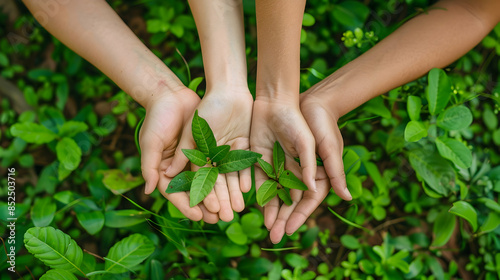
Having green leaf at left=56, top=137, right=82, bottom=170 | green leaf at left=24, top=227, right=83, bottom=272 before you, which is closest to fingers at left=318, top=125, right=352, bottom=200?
green leaf at left=24, top=227, right=83, bottom=272

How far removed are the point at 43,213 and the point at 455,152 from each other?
1735mm

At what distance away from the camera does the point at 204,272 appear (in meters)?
1.62

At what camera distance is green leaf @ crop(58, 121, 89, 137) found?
1611 mm

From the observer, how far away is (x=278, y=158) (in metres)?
1.30

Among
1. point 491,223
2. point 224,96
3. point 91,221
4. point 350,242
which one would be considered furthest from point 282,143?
point 491,223

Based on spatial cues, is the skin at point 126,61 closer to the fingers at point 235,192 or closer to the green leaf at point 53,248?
the fingers at point 235,192

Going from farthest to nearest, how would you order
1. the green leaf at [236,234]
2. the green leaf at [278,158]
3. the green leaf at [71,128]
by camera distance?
the green leaf at [71,128], the green leaf at [236,234], the green leaf at [278,158]

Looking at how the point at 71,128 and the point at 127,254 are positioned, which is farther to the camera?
the point at 71,128

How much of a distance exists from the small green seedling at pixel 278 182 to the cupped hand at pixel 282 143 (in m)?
0.04

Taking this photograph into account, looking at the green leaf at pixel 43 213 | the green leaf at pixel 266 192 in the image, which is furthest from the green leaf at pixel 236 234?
the green leaf at pixel 43 213

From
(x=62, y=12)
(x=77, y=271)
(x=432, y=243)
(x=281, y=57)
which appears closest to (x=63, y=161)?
(x=77, y=271)

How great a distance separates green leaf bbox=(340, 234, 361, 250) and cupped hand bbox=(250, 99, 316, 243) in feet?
1.60

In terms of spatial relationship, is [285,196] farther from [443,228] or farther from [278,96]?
[443,228]

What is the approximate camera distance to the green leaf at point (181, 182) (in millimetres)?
1263
